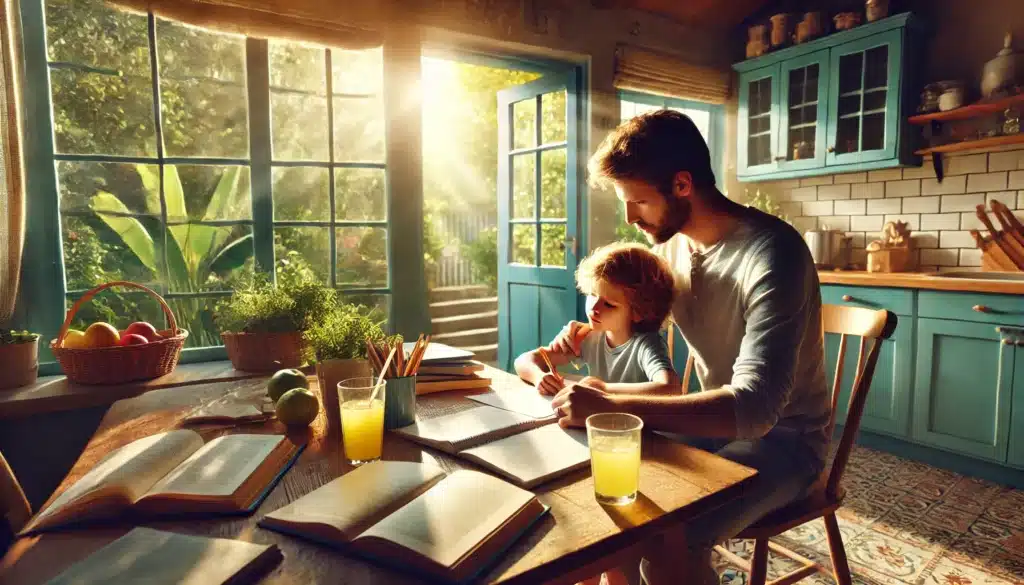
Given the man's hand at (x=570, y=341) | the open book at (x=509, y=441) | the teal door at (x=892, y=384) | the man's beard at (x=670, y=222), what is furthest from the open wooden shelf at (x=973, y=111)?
the open book at (x=509, y=441)

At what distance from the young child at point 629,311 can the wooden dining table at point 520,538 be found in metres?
0.47

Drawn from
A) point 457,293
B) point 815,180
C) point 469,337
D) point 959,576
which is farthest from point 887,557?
point 457,293

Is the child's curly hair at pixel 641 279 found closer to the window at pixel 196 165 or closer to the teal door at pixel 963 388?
the window at pixel 196 165

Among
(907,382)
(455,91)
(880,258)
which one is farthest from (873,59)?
(455,91)

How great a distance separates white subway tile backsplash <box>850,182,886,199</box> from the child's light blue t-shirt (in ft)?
8.94

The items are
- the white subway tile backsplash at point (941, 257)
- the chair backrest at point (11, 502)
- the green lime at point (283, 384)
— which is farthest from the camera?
the white subway tile backsplash at point (941, 257)

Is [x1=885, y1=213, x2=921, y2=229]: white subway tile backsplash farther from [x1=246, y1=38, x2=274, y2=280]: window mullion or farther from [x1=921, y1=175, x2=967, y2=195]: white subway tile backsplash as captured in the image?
[x1=246, y1=38, x2=274, y2=280]: window mullion

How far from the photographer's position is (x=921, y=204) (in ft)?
11.3

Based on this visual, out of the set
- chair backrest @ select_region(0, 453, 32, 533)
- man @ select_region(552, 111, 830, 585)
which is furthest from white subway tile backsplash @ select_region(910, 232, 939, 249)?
chair backrest @ select_region(0, 453, 32, 533)

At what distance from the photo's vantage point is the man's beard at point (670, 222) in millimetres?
1468

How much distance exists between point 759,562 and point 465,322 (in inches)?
202

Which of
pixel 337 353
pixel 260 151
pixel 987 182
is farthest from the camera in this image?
pixel 987 182

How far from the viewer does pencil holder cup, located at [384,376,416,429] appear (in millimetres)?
1140

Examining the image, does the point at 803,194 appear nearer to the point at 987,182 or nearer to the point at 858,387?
the point at 987,182
